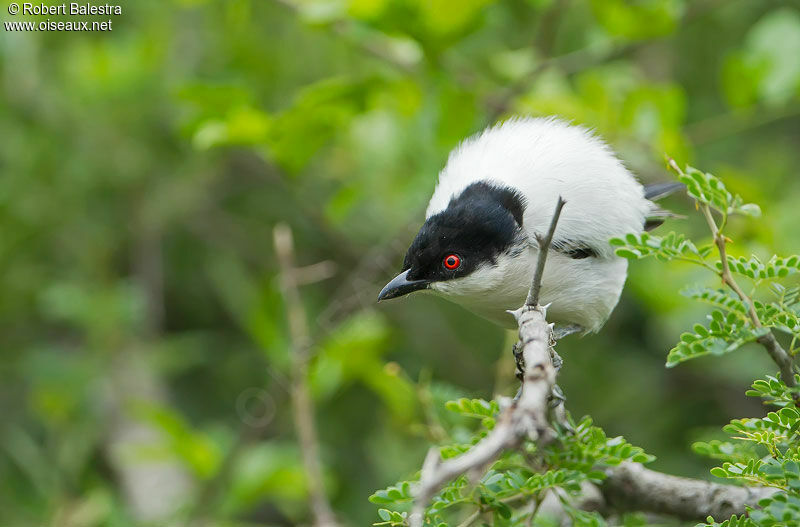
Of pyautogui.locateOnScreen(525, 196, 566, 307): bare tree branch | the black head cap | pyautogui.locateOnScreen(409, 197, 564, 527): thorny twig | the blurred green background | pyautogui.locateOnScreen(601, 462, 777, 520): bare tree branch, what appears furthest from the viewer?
the blurred green background

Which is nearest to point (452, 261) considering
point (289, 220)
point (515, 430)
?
point (515, 430)

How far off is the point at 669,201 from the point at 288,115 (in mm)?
2657

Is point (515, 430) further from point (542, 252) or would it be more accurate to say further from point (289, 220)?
point (289, 220)

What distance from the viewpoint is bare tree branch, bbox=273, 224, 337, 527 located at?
3176 millimetres

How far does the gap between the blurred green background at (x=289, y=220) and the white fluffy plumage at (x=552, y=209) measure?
62 centimetres

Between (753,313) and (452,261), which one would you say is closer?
(753,313)

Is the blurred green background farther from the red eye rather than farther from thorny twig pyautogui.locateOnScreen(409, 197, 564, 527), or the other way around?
thorny twig pyautogui.locateOnScreen(409, 197, 564, 527)

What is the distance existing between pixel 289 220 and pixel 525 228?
330cm

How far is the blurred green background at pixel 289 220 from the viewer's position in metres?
3.85

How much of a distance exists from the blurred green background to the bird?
660 mm

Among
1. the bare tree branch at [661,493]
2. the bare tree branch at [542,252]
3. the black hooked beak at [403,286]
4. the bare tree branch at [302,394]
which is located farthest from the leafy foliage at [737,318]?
the bare tree branch at [302,394]

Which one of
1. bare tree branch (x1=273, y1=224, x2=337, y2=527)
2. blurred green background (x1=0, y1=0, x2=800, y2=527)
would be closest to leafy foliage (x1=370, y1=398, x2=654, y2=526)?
bare tree branch (x1=273, y1=224, x2=337, y2=527)

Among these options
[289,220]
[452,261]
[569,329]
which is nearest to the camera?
[452,261]

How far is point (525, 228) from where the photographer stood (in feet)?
9.41
